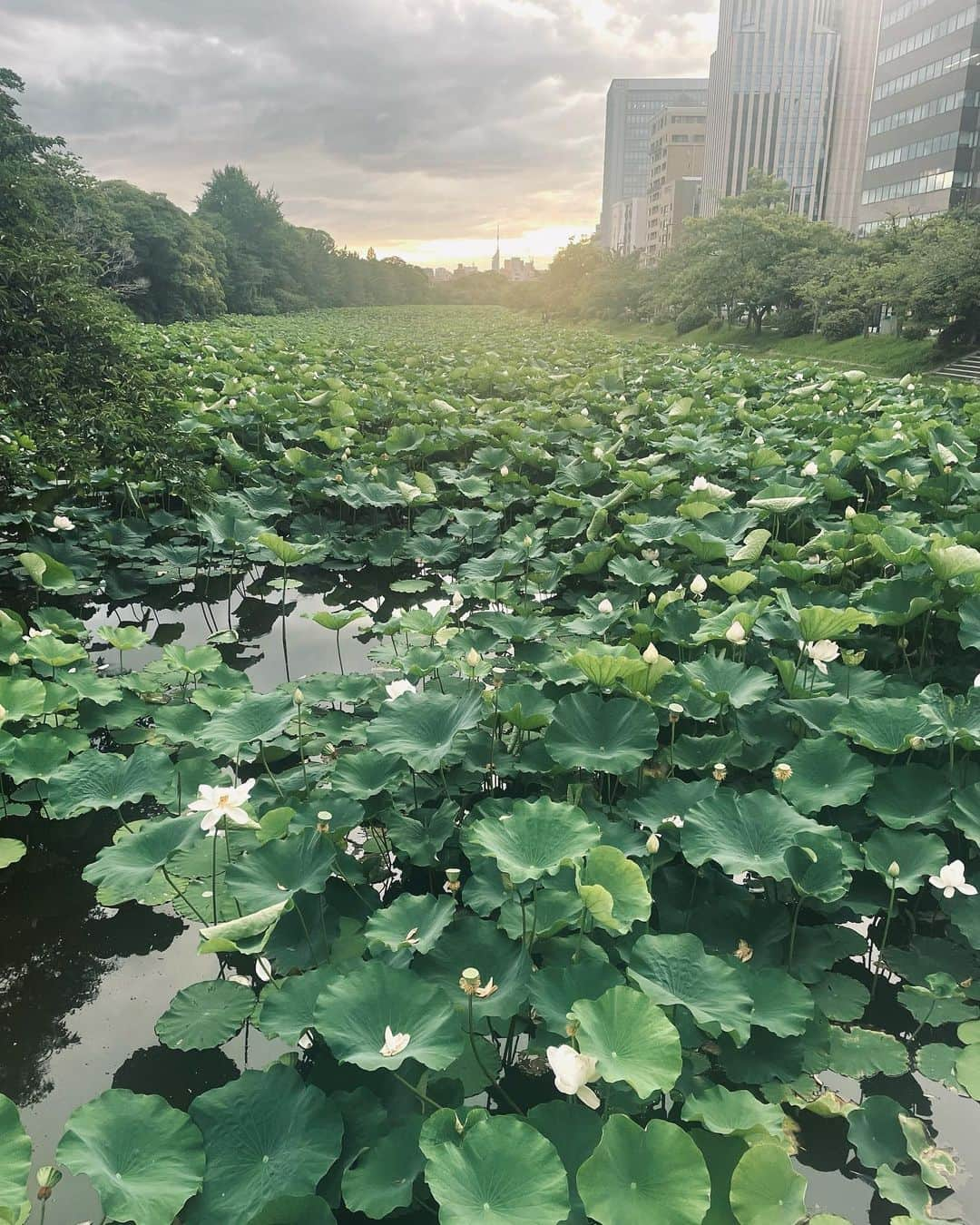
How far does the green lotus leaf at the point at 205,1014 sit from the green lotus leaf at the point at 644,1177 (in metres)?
0.85

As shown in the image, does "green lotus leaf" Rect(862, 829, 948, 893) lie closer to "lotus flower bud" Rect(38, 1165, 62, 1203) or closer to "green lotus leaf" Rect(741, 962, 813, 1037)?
"green lotus leaf" Rect(741, 962, 813, 1037)

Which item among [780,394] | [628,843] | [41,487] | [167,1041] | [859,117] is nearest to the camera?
[167,1041]

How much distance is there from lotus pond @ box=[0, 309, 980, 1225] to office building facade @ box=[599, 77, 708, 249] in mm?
132879

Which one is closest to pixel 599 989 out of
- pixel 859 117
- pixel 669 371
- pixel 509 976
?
pixel 509 976

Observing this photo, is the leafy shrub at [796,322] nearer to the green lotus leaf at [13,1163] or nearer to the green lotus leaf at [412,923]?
the green lotus leaf at [412,923]

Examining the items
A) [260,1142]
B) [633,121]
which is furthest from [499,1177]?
[633,121]

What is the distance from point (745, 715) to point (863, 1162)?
1.19 m

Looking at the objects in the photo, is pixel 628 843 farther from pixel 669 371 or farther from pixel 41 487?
pixel 669 371

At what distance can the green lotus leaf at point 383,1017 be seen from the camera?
4.39 ft

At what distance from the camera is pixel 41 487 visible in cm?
513

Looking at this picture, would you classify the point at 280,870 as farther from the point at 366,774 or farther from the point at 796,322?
the point at 796,322

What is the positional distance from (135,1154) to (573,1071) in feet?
2.19

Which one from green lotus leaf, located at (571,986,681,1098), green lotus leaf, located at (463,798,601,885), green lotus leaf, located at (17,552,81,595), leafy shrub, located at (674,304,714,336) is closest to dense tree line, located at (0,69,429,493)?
green lotus leaf, located at (17,552,81,595)

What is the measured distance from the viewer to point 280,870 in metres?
1.83
